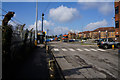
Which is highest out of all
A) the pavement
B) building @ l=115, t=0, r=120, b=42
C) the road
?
building @ l=115, t=0, r=120, b=42

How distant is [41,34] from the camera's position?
97.2 ft

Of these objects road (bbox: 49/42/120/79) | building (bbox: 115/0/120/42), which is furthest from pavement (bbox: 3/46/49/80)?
building (bbox: 115/0/120/42)

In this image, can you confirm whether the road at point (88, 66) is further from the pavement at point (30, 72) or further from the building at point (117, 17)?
the building at point (117, 17)

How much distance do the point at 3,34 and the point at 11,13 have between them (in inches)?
49.3

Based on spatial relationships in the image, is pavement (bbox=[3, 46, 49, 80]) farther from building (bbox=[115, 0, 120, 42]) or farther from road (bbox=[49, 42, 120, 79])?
building (bbox=[115, 0, 120, 42])

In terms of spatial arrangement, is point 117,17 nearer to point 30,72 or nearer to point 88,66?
point 88,66

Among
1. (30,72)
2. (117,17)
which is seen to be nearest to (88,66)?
(30,72)

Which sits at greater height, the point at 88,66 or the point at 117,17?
the point at 117,17

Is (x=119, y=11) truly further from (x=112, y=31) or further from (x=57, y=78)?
(x=112, y=31)

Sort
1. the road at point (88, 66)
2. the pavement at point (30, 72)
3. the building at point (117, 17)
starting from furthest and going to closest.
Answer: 1. the building at point (117, 17)
2. the road at point (88, 66)
3. the pavement at point (30, 72)

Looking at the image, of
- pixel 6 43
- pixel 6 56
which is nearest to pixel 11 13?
pixel 6 43

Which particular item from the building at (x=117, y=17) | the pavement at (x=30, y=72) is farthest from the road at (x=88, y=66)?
the building at (x=117, y=17)

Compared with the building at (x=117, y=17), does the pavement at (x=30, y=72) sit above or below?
below

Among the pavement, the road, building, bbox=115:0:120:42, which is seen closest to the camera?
the pavement
